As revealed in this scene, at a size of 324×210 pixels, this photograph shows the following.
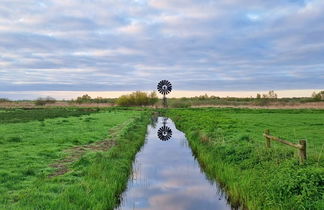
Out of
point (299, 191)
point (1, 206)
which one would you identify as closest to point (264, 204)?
point (299, 191)

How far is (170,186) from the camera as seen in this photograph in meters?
14.9

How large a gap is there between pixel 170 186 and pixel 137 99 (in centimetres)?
10151

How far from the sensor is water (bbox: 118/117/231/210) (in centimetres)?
1238

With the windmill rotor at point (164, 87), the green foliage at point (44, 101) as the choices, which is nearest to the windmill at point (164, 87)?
the windmill rotor at point (164, 87)

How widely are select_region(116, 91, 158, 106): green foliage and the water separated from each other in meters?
92.9

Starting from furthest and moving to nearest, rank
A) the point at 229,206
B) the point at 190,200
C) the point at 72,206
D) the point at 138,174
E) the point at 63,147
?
the point at 63,147 < the point at 138,174 < the point at 190,200 < the point at 229,206 < the point at 72,206

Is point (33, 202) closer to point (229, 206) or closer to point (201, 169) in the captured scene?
point (229, 206)

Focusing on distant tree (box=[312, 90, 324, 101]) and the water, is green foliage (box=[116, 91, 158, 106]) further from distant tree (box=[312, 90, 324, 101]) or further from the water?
the water

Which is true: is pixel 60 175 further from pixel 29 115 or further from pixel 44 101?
pixel 44 101

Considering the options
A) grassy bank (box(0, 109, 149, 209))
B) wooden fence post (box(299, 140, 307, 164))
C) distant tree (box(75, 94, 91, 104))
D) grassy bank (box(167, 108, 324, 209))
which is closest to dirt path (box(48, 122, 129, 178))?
grassy bank (box(0, 109, 149, 209))

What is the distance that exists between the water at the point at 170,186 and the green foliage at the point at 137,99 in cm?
9294

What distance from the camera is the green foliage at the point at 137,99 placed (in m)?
116

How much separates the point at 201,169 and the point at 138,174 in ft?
11.9

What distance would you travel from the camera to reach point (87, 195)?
1086 centimetres
